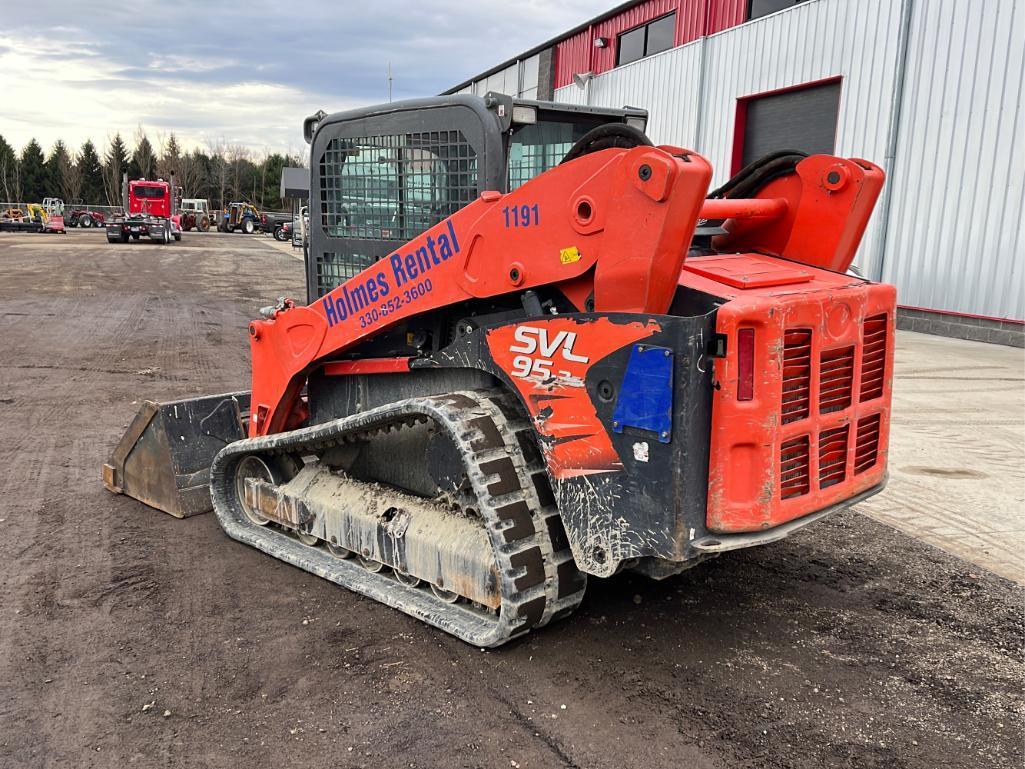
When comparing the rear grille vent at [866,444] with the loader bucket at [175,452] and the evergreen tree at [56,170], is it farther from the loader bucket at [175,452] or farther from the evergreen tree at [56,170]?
the evergreen tree at [56,170]

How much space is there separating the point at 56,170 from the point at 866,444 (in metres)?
86.0

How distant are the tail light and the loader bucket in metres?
3.53

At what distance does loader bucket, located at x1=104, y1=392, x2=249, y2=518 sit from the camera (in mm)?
5008

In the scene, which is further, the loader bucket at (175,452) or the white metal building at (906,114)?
the white metal building at (906,114)

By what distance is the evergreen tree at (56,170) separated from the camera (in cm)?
7500

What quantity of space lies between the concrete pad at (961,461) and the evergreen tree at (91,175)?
81.0m

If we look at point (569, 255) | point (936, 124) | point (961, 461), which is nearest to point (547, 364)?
point (569, 255)

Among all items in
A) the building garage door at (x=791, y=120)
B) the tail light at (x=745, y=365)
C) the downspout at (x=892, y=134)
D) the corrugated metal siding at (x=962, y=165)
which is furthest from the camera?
the building garage door at (x=791, y=120)

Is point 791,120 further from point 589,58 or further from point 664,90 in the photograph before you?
point 589,58

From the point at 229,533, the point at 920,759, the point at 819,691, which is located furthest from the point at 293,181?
the point at 920,759

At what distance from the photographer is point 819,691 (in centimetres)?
317

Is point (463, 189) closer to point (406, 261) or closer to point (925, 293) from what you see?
point (406, 261)

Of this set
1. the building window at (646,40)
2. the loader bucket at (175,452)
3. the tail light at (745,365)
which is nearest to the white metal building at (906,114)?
the building window at (646,40)

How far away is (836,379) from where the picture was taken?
315 cm
